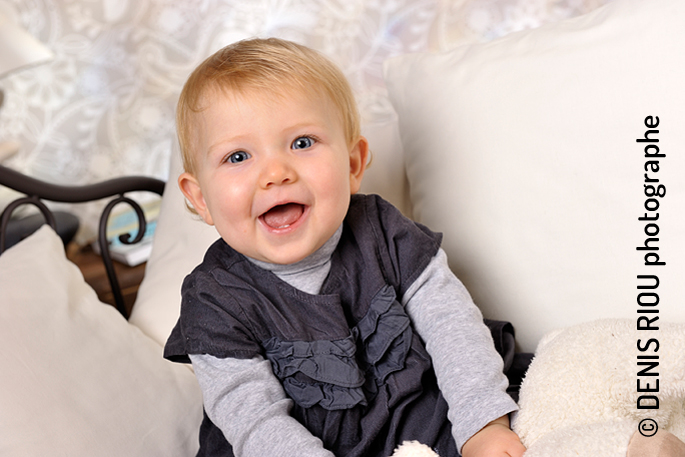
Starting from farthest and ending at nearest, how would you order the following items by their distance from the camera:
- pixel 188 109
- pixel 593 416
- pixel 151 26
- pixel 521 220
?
1. pixel 151 26
2. pixel 521 220
3. pixel 188 109
4. pixel 593 416

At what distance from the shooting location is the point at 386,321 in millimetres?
856

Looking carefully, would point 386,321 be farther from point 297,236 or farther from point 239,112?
point 239,112

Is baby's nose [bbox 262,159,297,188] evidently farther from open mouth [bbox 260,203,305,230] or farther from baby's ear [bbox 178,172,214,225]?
baby's ear [bbox 178,172,214,225]

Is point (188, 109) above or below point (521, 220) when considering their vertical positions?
above

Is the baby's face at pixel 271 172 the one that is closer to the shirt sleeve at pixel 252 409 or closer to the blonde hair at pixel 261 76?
the blonde hair at pixel 261 76

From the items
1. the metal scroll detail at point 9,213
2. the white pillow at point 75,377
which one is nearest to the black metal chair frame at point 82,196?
the metal scroll detail at point 9,213

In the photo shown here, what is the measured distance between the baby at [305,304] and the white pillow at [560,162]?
0.12 meters

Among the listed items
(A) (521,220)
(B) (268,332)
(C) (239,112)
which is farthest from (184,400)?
(A) (521,220)

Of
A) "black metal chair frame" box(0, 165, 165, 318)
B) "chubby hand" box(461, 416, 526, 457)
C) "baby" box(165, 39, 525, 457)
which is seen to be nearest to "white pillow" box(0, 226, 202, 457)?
"baby" box(165, 39, 525, 457)

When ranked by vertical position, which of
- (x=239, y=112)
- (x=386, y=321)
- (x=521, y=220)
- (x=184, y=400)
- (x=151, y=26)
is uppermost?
(x=151, y=26)

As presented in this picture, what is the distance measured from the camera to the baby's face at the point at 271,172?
75cm

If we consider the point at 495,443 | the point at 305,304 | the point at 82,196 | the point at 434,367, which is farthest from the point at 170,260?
the point at 495,443

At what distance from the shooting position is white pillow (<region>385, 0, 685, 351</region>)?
80 cm

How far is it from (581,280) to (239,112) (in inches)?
20.8
